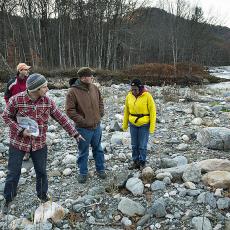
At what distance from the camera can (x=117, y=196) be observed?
476 centimetres

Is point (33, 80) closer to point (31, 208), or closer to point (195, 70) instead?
point (31, 208)

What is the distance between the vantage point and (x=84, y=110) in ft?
16.8

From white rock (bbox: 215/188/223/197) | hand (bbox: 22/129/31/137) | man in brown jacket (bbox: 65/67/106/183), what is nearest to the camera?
hand (bbox: 22/129/31/137)

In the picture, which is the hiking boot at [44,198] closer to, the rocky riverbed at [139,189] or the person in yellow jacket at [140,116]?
the rocky riverbed at [139,189]

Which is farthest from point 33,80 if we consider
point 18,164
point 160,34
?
point 160,34

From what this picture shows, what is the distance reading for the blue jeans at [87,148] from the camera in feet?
17.1

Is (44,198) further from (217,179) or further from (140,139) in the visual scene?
(217,179)

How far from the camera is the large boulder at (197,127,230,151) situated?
678 centimetres

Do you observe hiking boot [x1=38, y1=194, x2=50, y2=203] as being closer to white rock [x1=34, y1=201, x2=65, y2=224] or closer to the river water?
white rock [x1=34, y1=201, x2=65, y2=224]

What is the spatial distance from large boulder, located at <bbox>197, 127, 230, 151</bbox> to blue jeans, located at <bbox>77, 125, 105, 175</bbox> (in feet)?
8.35

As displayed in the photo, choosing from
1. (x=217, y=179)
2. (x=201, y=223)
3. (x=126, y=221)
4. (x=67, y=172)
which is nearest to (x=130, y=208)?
(x=126, y=221)

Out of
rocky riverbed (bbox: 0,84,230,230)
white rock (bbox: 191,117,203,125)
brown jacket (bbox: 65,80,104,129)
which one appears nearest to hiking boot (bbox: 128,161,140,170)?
rocky riverbed (bbox: 0,84,230,230)

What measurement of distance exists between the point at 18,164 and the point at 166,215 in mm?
1932

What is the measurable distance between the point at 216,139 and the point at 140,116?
6.64 ft
